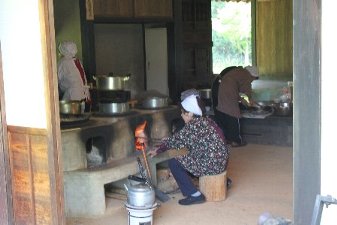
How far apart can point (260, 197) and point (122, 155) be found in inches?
58.2

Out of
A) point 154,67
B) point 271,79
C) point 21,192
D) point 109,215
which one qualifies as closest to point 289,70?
point 271,79

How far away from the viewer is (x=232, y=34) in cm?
1284

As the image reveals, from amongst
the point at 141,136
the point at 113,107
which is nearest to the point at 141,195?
the point at 141,136

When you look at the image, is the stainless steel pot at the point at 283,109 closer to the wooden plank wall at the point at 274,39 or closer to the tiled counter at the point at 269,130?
the tiled counter at the point at 269,130

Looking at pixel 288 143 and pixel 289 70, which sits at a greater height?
pixel 289 70

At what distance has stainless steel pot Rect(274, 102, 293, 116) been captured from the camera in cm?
756

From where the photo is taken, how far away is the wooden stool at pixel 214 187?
16.3ft

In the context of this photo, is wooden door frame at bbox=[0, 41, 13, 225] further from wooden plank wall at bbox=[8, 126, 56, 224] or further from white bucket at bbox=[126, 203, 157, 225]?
white bucket at bbox=[126, 203, 157, 225]

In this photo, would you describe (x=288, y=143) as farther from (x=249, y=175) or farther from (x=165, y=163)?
(x=165, y=163)

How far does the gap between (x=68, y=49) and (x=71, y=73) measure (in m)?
0.30

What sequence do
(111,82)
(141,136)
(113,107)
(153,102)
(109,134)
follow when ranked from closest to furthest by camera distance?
(141,136) < (109,134) < (113,107) < (111,82) < (153,102)

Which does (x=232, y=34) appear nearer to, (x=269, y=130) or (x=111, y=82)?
(x=269, y=130)

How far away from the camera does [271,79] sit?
12.9 meters

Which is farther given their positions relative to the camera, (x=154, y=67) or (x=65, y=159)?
(x=154, y=67)
